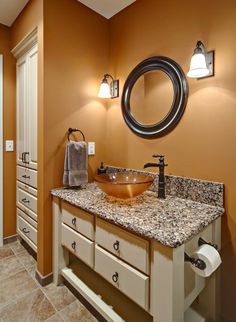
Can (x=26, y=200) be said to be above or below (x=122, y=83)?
below

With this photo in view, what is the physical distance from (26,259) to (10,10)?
7.86 ft

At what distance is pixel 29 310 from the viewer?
1.38 m

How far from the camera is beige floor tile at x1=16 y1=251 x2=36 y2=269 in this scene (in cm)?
188

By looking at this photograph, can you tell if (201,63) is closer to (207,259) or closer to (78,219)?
(207,259)

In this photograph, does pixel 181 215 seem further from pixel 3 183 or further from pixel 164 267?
pixel 3 183

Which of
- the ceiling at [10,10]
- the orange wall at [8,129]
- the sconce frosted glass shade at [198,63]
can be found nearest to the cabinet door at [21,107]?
the orange wall at [8,129]

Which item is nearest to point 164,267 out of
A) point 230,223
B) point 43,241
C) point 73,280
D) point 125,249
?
point 125,249

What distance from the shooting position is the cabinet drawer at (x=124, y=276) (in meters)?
0.95

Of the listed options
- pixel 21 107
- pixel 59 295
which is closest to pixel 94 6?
pixel 21 107

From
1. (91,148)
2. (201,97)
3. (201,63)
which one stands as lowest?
(91,148)

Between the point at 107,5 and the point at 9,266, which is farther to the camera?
the point at 9,266

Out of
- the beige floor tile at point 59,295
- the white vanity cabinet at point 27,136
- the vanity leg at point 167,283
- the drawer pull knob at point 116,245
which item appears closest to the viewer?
the vanity leg at point 167,283

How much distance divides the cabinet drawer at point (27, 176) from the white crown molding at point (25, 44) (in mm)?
1143

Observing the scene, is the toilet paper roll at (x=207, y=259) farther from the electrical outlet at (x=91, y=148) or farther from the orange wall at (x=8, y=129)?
the orange wall at (x=8, y=129)
